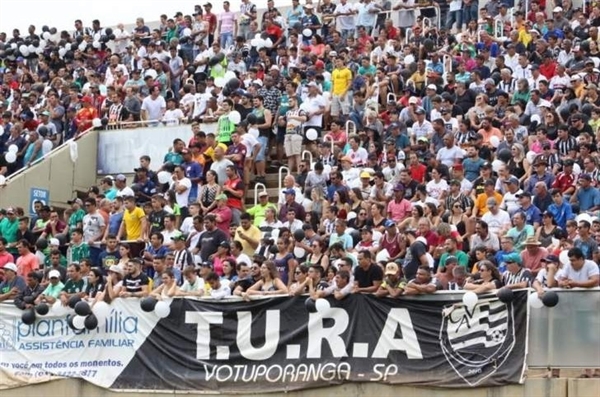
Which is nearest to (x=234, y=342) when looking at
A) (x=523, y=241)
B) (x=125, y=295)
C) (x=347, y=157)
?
(x=125, y=295)

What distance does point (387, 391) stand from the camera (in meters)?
21.3

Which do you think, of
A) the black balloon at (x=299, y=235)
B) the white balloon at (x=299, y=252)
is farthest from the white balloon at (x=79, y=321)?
the black balloon at (x=299, y=235)

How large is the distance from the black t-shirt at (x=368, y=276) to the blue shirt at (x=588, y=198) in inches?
141

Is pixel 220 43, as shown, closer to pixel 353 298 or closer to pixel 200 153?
pixel 200 153

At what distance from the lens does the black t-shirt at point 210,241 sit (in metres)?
25.6

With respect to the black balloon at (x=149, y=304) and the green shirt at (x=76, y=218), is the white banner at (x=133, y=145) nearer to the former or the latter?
the green shirt at (x=76, y=218)

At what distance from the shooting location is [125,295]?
23688mm

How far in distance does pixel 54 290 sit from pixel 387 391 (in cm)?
611

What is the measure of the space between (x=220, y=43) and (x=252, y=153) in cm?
872

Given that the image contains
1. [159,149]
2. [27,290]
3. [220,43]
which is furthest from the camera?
[220,43]

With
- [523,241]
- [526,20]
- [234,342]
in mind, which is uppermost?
[526,20]

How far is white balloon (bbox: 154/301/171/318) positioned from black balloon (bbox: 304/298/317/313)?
2256 millimetres

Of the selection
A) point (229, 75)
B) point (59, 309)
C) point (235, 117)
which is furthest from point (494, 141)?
point (229, 75)

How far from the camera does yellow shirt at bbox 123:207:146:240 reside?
91.6ft
